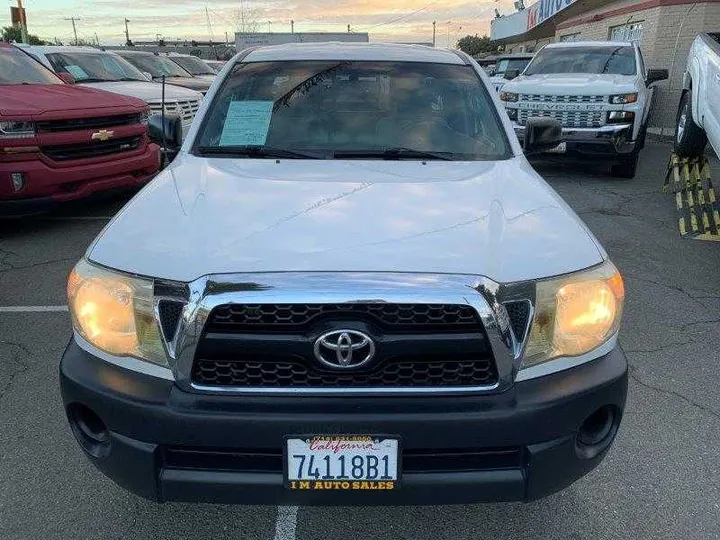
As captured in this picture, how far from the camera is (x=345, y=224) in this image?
214 centimetres

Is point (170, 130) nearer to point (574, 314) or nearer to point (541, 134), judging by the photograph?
point (541, 134)

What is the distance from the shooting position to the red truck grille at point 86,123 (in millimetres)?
5862

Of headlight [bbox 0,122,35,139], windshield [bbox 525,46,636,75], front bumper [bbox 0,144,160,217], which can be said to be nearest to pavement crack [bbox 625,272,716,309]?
front bumper [bbox 0,144,160,217]

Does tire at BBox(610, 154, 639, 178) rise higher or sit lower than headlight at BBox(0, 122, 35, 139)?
lower

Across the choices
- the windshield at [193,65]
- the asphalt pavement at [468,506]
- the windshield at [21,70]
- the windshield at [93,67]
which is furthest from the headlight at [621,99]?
the windshield at [193,65]

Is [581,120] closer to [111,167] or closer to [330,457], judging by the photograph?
[111,167]

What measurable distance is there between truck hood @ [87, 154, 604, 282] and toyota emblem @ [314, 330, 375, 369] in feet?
0.63

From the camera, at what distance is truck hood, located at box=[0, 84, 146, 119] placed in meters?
5.80

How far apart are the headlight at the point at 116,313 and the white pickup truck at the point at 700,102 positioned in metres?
5.62

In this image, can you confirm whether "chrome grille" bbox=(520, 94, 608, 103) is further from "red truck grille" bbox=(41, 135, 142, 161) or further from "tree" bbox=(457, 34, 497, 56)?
"tree" bbox=(457, 34, 497, 56)

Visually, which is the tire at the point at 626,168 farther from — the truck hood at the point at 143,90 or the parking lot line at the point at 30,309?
the parking lot line at the point at 30,309

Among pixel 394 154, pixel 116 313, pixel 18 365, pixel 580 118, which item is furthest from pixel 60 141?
pixel 580 118

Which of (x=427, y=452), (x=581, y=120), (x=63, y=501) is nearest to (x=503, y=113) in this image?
(x=427, y=452)

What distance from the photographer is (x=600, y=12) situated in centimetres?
2034
